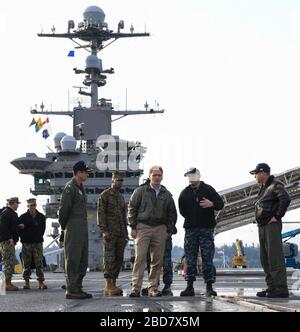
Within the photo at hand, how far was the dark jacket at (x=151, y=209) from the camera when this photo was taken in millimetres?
8984

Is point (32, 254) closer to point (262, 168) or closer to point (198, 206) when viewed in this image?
point (198, 206)

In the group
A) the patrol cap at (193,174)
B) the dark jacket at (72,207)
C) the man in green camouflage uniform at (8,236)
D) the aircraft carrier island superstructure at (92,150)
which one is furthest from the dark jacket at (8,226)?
the aircraft carrier island superstructure at (92,150)

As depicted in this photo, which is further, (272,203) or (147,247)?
(147,247)

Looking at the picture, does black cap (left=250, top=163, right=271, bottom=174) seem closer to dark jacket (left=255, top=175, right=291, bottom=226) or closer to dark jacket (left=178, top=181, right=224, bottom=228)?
dark jacket (left=255, top=175, right=291, bottom=226)

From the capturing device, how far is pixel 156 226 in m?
9.03

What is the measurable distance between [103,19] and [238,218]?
66.6ft

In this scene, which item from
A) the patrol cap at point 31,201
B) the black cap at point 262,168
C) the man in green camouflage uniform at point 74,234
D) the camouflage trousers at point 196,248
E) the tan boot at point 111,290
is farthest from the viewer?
the patrol cap at point 31,201

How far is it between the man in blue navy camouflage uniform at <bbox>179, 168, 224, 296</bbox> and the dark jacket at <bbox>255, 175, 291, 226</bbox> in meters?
0.57

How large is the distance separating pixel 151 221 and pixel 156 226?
0.12 m

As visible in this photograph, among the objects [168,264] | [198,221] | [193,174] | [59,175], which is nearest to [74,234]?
[198,221]

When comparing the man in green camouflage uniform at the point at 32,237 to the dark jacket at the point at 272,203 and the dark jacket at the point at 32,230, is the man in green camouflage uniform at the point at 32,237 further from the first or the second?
the dark jacket at the point at 272,203

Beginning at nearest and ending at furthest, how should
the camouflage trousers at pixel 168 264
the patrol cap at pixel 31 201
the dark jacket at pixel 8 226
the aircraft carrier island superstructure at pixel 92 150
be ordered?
the camouflage trousers at pixel 168 264 → the dark jacket at pixel 8 226 → the patrol cap at pixel 31 201 → the aircraft carrier island superstructure at pixel 92 150

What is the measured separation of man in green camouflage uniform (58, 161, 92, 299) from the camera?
8.62m
